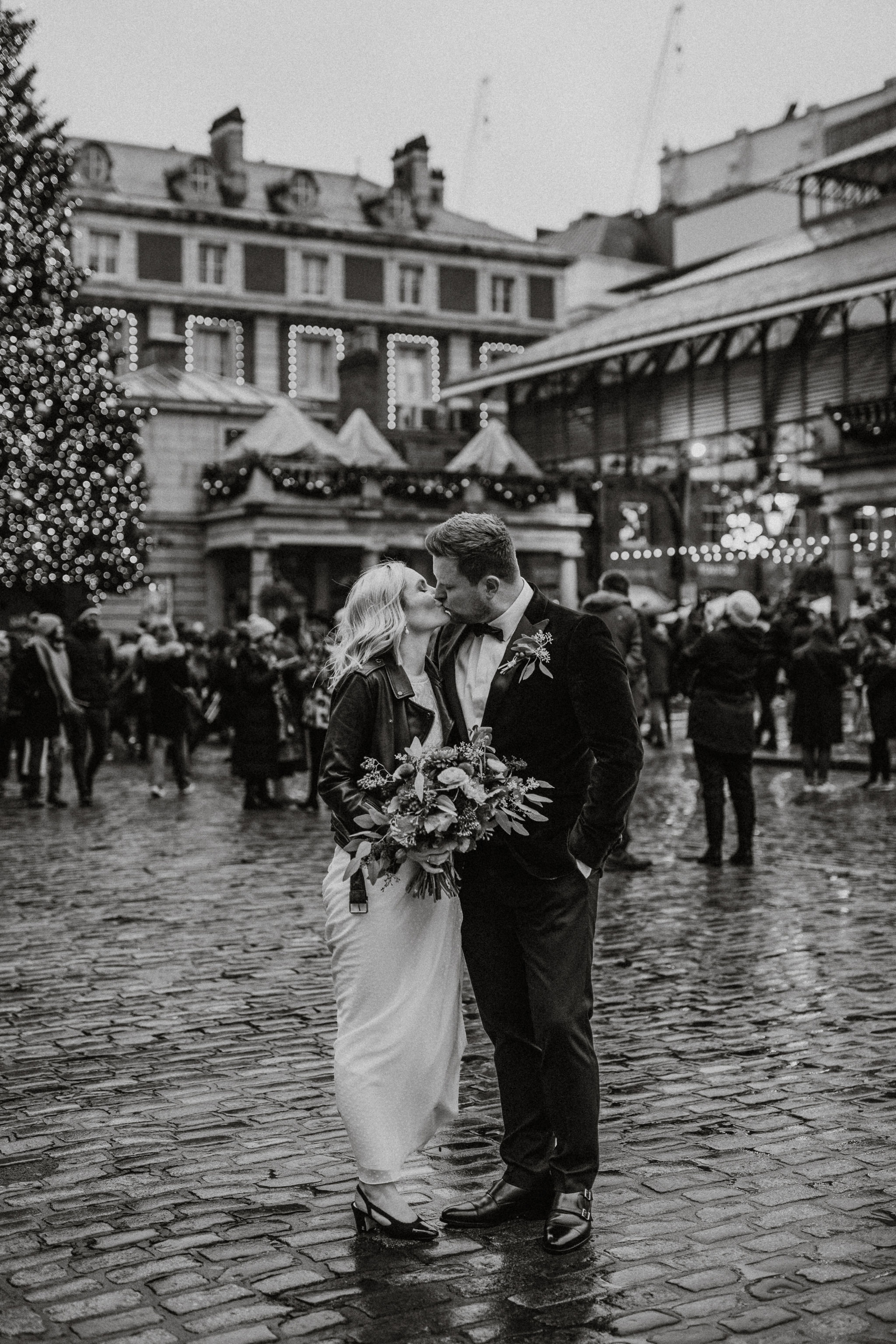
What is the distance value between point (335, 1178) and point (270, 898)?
520 cm

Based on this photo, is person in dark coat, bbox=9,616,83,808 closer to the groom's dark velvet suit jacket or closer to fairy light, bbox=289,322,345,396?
the groom's dark velvet suit jacket

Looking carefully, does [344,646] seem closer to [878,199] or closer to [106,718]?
[106,718]

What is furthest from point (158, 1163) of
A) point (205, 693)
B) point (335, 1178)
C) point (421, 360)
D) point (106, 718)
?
point (421, 360)

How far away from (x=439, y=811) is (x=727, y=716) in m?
6.90

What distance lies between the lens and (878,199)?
123 ft

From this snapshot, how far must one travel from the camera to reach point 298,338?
62.2 metres

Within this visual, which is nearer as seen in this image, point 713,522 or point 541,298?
point 713,522

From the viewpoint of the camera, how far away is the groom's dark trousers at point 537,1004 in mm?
4027

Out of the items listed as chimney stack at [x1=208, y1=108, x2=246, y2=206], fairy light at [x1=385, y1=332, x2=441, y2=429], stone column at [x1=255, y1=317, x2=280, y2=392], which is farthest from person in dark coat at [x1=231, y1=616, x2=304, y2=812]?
chimney stack at [x1=208, y1=108, x2=246, y2=206]

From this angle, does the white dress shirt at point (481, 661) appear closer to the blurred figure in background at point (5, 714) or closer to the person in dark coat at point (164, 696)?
the person in dark coat at point (164, 696)

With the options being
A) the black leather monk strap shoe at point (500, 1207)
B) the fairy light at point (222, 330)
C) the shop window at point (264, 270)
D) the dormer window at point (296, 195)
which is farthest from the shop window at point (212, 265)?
the black leather monk strap shoe at point (500, 1207)

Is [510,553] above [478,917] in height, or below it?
above

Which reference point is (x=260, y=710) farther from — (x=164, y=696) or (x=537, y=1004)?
(x=537, y=1004)

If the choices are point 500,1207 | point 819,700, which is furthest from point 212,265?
point 500,1207
